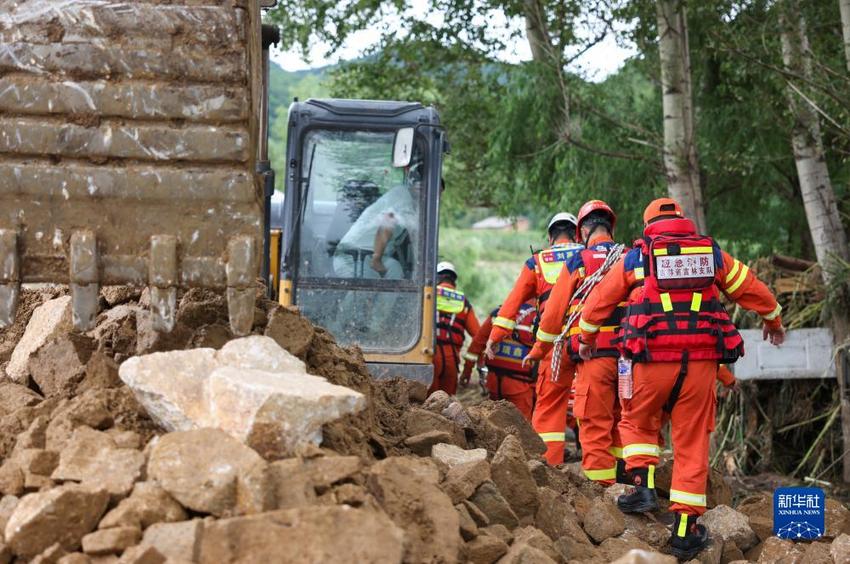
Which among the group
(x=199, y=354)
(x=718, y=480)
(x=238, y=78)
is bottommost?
(x=718, y=480)

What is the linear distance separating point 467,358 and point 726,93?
394 centimetres

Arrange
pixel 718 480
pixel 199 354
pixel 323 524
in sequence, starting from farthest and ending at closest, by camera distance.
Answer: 1. pixel 718 480
2. pixel 199 354
3. pixel 323 524

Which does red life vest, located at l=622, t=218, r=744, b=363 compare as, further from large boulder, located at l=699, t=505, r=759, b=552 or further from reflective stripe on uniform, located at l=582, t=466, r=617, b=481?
reflective stripe on uniform, located at l=582, t=466, r=617, b=481

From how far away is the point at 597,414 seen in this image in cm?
701

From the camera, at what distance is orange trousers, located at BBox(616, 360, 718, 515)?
19.4 ft

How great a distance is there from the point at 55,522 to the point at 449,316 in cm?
703

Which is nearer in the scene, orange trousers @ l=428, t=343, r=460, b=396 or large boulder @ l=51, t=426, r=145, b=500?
large boulder @ l=51, t=426, r=145, b=500

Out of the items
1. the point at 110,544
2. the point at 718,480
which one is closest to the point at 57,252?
the point at 110,544

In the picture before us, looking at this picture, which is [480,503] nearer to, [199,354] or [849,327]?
[199,354]

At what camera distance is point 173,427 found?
4.34 meters

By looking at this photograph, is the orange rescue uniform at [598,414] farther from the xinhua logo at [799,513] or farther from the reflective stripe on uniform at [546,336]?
the xinhua logo at [799,513]

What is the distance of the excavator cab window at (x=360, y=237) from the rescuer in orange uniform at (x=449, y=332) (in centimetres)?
189

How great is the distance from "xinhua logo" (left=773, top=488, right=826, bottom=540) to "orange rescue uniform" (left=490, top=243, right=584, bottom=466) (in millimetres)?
1921

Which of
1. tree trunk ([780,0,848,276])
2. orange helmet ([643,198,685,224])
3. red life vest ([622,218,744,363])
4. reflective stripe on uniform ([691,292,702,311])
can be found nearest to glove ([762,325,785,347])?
red life vest ([622,218,744,363])
